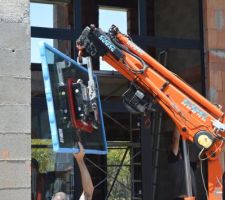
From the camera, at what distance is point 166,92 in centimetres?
549

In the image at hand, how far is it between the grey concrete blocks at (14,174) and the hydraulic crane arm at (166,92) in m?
1.51

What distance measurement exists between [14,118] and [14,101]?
7.7 inches

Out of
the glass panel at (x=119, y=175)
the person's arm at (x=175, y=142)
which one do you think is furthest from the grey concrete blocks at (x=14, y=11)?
the glass panel at (x=119, y=175)

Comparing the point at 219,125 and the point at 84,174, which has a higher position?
the point at 219,125

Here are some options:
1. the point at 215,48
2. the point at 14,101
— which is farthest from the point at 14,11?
the point at 215,48

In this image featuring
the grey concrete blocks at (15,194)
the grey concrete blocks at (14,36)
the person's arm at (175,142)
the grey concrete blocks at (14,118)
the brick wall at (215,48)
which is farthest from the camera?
the brick wall at (215,48)

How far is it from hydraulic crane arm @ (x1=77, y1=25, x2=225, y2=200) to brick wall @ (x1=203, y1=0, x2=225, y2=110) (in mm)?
2973

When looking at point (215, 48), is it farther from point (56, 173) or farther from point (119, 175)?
point (119, 175)

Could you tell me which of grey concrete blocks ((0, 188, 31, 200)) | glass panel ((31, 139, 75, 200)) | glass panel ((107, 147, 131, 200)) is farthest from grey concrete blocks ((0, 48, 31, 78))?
glass panel ((107, 147, 131, 200))

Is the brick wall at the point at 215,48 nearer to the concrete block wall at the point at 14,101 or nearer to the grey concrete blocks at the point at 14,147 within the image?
the concrete block wall at the point at 14,101

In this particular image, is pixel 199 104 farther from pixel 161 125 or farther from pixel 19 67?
pixel 161 125

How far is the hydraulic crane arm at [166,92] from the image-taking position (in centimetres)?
528

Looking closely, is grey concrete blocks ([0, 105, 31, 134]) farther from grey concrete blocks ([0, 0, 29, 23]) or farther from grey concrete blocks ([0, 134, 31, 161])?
grey concrete blocks ([0, 0, 29, 23])

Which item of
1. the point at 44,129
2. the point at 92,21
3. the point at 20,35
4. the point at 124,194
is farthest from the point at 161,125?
the point at 20,35
